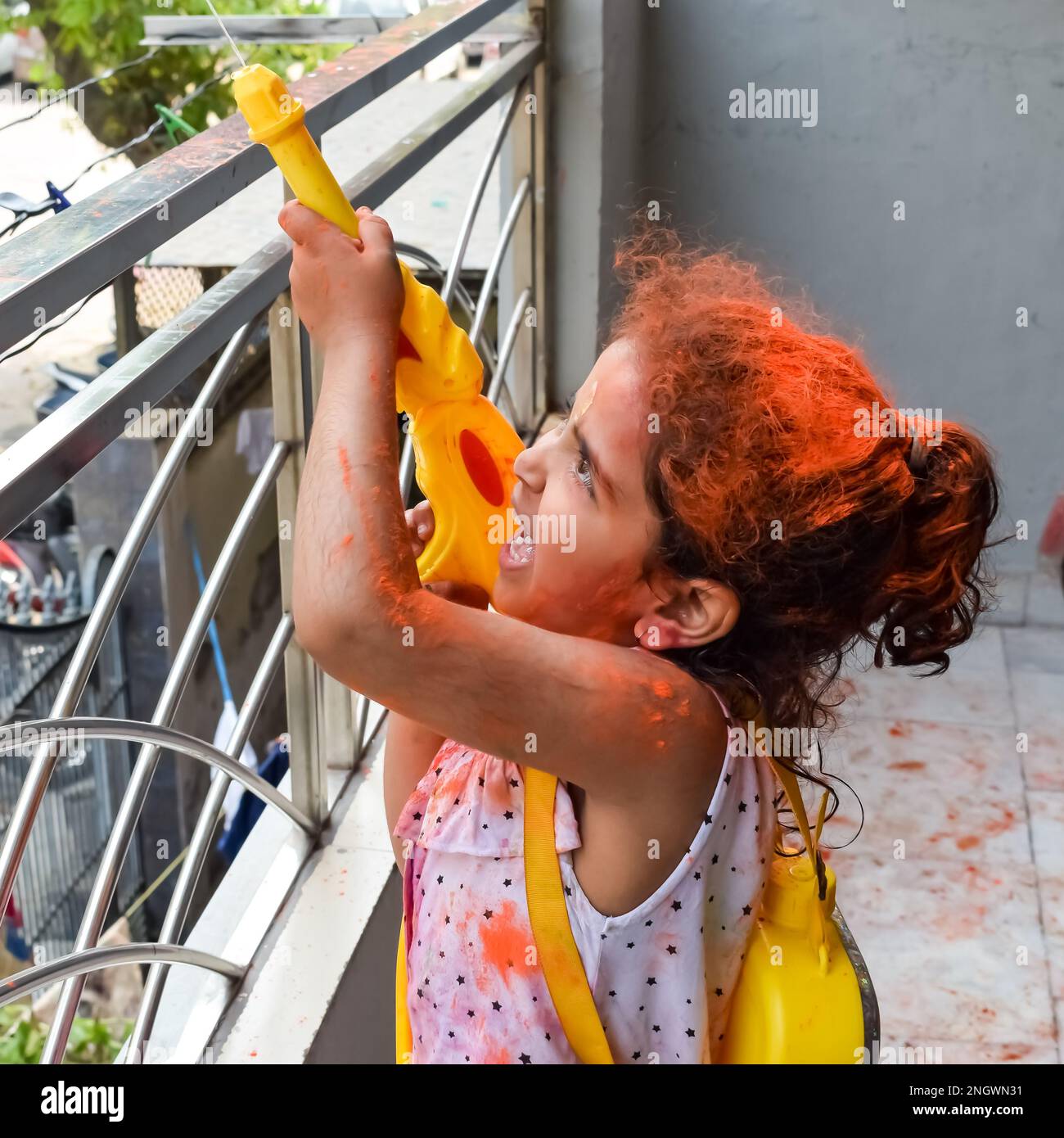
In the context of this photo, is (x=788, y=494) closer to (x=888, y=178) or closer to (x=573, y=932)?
(x=573, y=932)

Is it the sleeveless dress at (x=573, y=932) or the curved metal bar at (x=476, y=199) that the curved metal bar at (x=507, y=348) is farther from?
the sleeveless dress at (x=573, y=932)

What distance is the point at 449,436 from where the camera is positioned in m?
1.01

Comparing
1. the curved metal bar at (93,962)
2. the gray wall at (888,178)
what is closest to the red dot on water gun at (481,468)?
the curved metal bar at (93,962)

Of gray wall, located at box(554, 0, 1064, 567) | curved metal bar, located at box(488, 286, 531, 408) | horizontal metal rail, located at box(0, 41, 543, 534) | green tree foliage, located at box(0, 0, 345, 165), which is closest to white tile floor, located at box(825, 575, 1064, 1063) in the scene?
gray wall, located at box(554, 0, 1064, 567)

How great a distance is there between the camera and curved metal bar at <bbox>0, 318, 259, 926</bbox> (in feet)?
3.39

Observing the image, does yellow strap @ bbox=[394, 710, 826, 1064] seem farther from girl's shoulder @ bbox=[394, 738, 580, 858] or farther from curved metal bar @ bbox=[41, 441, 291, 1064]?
curved metal bar @ bbox=[41, 441, 291, 1064]

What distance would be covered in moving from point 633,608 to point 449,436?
0.65 ft

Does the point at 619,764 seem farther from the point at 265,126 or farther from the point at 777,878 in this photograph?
the point at 265,126

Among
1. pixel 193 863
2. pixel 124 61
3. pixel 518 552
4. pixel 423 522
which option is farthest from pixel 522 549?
pixel 124 61

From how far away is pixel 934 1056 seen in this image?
187 centimetres

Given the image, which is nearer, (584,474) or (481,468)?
(584,474)

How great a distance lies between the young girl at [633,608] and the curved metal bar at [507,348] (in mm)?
1071
